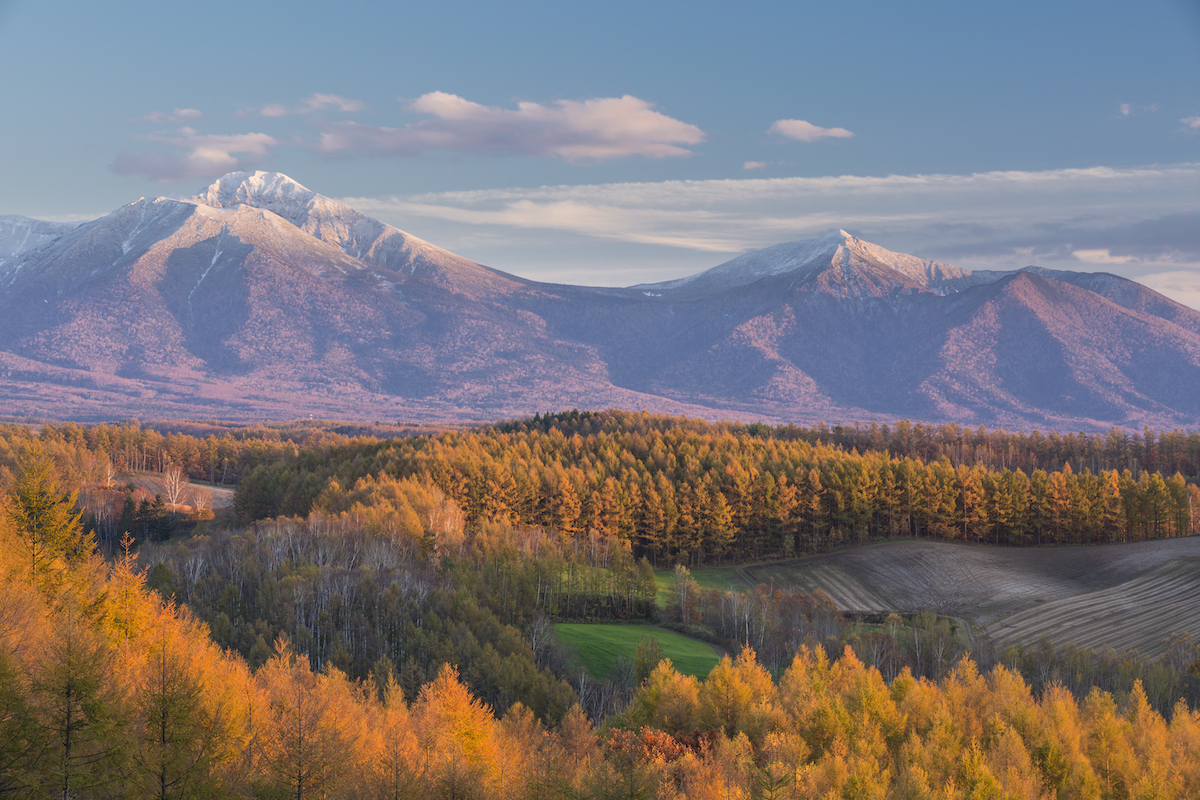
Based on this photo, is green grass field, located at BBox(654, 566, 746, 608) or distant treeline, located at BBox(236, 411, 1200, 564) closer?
green grass field, located at BBox(654, 566, 746, 608)

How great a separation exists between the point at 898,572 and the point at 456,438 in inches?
3563

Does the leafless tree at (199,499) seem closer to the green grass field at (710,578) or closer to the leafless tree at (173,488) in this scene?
the leafless tree at (173,488)

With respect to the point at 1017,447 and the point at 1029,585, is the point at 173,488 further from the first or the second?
the point at 1017,447

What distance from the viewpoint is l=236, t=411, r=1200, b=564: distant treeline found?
413 feet

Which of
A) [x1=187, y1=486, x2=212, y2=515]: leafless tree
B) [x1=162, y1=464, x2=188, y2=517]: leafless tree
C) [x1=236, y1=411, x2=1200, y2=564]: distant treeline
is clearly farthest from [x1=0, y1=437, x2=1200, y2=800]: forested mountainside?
[x1=162, y1=464, x2=188, y2=517]: leafless tree

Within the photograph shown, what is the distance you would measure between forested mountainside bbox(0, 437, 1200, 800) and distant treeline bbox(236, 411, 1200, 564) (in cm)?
5009

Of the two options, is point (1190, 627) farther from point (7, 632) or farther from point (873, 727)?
point (7, 632)

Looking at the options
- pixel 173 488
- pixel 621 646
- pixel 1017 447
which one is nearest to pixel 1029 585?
pixel 621 646

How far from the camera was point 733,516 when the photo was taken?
434 feet

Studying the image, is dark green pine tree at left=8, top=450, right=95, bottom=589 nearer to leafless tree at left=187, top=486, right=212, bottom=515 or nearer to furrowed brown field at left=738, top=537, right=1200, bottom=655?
furrowed brown field at left=738, top=537, right=1200, bottom=655

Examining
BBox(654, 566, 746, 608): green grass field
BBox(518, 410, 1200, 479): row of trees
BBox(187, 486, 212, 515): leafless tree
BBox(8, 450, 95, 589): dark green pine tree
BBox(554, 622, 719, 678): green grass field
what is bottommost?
BBox(654, 566, 746, 608): green grass field

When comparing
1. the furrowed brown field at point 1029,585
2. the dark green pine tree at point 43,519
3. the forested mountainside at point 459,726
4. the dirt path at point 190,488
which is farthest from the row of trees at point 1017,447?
the dark green pine tree at point 43,519

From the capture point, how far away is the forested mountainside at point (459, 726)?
29.5 metres

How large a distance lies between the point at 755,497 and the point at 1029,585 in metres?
40.5
